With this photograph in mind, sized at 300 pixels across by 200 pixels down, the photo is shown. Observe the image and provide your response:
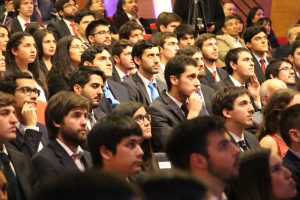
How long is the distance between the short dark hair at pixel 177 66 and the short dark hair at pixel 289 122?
1268 mm

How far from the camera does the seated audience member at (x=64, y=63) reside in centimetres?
545

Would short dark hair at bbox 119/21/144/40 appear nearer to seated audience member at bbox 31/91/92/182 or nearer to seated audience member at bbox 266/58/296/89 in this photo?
seated audience member at bbox 266/58/296/89

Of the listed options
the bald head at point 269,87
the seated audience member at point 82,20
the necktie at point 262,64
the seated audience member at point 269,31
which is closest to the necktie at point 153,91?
the bald head at point 269,87

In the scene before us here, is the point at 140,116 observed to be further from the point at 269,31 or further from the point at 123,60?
the point at 269,31

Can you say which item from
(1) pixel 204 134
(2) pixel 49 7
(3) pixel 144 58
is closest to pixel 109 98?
(3) pixel 144 58

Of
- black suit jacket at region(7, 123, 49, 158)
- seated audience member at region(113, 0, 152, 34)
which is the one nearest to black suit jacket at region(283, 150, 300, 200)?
black suit jacket at region(7, 123, 49, 158)

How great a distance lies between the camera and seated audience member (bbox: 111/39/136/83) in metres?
6.26

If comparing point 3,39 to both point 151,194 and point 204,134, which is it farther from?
point 151,194

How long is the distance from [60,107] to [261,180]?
45.3 inches

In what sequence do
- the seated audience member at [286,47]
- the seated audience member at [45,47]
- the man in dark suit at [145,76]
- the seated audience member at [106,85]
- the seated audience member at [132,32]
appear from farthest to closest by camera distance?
1. the seated audience member at [286,47]
2. the seated audience member at [132,32]
3. the seated audience member at [45,47]
4. the man in dark suit at [145,76]
5. the seated audience member at [106,85]

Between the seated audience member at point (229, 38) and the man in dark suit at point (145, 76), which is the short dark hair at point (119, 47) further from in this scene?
the seated audience member at point (229, 38)

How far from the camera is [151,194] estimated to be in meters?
1.63

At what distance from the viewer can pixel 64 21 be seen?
25.3ft

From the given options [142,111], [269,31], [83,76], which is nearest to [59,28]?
[269,31]
